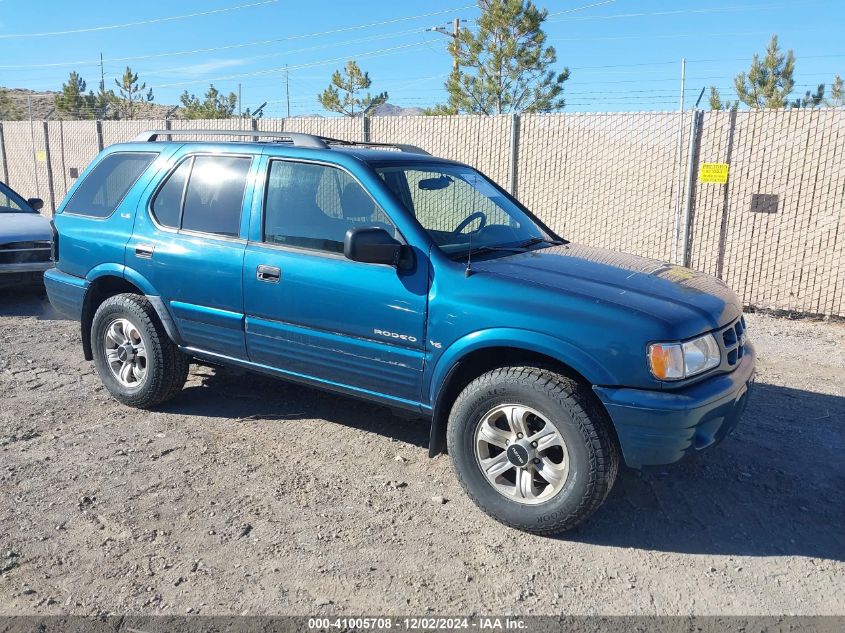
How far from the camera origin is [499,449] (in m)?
3.76

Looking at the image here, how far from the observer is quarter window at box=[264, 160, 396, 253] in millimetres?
4125

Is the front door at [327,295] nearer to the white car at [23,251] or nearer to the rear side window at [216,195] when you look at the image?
the rear side window at [216,195]

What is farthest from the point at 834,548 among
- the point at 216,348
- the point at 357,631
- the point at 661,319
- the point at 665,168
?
the point at 665,168

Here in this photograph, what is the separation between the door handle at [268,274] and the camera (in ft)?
14.0

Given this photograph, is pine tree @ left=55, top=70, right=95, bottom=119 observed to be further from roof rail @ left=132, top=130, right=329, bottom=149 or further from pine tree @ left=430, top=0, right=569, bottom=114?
roof rail @ left=132, top=130, right=329, bottom=149

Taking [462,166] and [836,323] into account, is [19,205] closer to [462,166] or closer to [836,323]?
[462,166]

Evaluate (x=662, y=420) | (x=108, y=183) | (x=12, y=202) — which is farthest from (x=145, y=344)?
(x=12, y=202)

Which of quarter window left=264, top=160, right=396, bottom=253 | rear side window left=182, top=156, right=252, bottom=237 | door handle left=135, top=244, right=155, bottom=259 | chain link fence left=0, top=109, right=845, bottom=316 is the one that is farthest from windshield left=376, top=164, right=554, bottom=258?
chain link fence left=0, top=109, right=845, bottom=316

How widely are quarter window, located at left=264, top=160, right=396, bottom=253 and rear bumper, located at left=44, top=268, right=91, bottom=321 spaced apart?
72.1 inches

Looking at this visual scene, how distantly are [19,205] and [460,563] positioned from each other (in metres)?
8.86

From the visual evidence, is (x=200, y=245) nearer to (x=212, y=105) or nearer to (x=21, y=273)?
(x=21, y=273)

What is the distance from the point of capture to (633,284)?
148 inches

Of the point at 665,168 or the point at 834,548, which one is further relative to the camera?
the point at 665,168

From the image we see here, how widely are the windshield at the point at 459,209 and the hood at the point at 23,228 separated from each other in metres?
5.45
